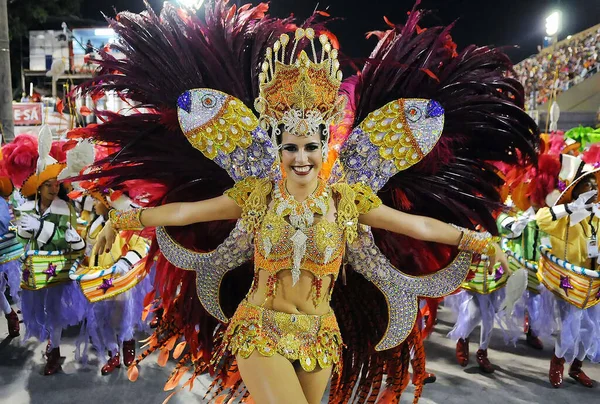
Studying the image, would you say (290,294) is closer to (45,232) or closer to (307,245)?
(307,245)

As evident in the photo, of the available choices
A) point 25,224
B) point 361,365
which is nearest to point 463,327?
point 361,365

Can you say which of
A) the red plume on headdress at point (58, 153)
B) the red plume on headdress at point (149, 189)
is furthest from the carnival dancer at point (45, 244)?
the red plume on headdress at point (149, 189)

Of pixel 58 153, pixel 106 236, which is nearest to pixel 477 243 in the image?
pixel 106 236

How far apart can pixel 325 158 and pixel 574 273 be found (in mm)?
2788

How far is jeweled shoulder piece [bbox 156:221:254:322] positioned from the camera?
99.2 inches

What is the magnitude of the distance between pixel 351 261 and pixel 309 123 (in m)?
0.73

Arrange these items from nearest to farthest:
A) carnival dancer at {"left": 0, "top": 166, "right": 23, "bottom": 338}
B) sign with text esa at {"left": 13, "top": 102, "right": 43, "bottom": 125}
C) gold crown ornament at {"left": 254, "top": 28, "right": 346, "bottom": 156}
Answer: gold crown ornament at {"left": 254, "top": 28, "right": 346, "bottom": 156}, carnival dancer at {"left": 0, "top": 166, "right": 23, "bottom": 338}, sign with text esa at {"left": 13, "top": 102, "right": 43, "bottom": 125}

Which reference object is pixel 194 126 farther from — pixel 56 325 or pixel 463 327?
pixel 463 327

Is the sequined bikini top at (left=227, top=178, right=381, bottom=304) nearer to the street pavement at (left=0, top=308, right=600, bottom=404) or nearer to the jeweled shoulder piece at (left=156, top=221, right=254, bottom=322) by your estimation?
the jeweled shoulder piece at (left=156, top=221, right=254, bottom=322)

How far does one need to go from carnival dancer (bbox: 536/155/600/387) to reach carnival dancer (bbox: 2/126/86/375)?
378 centimetres

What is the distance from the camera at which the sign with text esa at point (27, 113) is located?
8.16 metres

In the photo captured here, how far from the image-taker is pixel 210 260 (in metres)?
2.55

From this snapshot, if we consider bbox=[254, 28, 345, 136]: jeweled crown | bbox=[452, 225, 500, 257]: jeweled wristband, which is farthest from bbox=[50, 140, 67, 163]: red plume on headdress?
bbox=[452, 225, 500, 257]: jeweled wristband

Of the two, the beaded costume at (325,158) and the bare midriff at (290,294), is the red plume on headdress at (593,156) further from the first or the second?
the bare midriff at (290,294)
